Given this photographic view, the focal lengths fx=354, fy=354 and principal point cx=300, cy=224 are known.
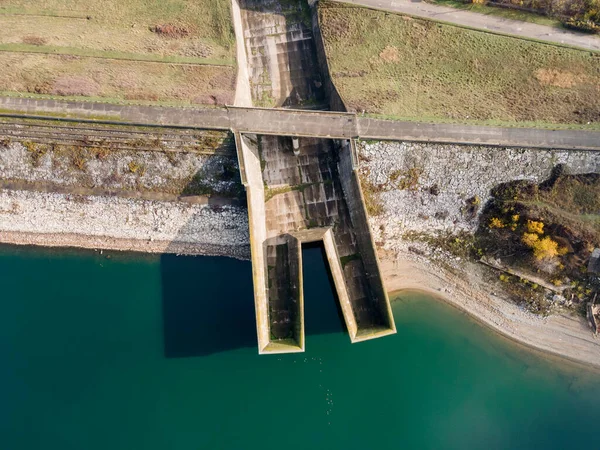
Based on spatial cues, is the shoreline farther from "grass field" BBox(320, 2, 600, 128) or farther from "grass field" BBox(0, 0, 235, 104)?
"grass field" BBox(320, 2, 600, 128)

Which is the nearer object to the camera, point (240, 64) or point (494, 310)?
point (240, 64)

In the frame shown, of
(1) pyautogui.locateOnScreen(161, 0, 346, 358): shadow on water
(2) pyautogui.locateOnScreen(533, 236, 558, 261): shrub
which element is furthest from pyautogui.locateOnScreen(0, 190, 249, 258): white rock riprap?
(2) pyautogui.locateOnScreen(533, 236, 558, 261): shrub

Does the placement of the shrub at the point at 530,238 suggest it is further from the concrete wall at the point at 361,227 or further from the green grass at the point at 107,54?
the green grass at the point at 107,54

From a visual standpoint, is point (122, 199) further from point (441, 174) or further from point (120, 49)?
point (441, 174)

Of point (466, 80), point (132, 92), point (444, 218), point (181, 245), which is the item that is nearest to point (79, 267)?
point (181, 245)

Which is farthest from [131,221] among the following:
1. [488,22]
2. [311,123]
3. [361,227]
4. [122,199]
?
[488,22]

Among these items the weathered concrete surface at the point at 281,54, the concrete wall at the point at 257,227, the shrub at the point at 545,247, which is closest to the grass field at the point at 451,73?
the weathered concrete surface at the point at 281,54

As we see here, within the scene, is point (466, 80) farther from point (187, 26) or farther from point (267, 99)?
point (187, 26)
